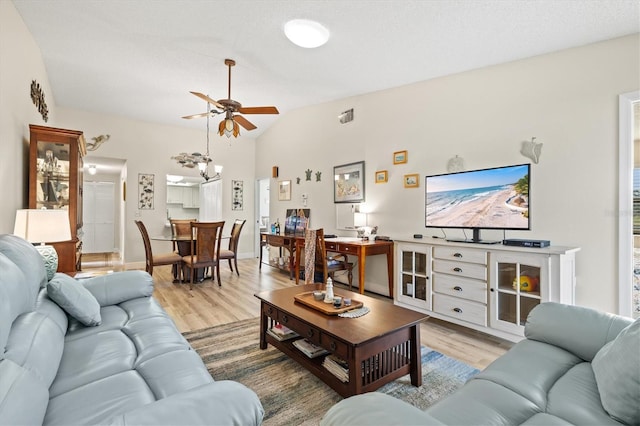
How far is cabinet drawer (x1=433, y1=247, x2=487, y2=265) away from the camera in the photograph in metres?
2.71

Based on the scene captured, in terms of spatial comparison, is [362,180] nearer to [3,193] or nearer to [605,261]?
[605,261]

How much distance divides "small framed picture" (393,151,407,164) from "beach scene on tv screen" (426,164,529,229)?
0.68 m

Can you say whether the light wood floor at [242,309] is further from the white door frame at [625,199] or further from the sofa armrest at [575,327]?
the white door frame at [625,199]

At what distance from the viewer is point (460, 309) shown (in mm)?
2859

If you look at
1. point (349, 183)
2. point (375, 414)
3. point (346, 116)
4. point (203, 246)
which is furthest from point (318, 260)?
point (375, 414)

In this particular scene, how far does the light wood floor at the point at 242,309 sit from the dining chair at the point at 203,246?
33 centimetres

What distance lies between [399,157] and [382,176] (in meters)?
0.37

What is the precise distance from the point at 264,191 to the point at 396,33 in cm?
552

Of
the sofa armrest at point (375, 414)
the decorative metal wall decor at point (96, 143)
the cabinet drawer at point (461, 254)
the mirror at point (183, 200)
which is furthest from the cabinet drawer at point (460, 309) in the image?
the mirror at point (183, 200)

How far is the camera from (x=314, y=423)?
1618mm

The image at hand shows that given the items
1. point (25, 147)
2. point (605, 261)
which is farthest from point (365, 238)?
point (25, 147)

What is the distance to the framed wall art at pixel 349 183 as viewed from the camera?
458 cm

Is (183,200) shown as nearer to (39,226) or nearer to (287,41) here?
(39,226)

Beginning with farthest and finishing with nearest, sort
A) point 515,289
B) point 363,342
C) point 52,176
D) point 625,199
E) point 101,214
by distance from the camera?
1. point 101,214
2. point 52,176
3. point 515,289
4. point 625,199
5. point 363,342
